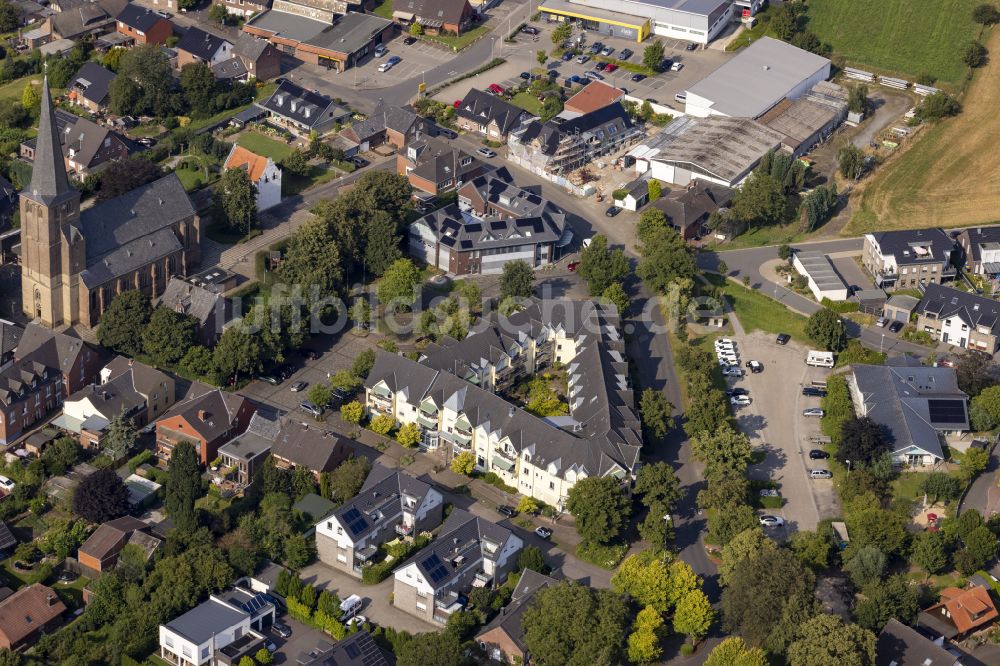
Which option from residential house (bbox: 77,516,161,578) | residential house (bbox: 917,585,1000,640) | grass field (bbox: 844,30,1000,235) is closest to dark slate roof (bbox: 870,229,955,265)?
grass field (bbox: 844,30,1000,235)

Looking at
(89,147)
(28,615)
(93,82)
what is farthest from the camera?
(93,82)

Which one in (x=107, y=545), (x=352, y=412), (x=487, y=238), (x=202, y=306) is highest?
(x=487, y=238)

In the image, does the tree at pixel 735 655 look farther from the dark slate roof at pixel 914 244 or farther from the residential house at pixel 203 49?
the residential house at pixel 203 49

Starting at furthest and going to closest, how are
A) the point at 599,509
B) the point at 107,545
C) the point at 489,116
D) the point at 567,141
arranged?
1. the point at 489,116
2. the point at 567,141
3. the point at 599,509
4. the point at 107,545

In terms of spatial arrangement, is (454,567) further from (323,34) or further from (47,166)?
(323,34)

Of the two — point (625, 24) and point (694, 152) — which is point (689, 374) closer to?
point (694, 152)

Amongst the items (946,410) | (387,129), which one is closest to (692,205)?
(387,129)

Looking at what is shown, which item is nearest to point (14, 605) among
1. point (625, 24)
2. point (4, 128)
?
point (4, 128)

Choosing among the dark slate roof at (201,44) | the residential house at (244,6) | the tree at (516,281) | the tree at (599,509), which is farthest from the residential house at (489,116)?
the tree at (599,509)
